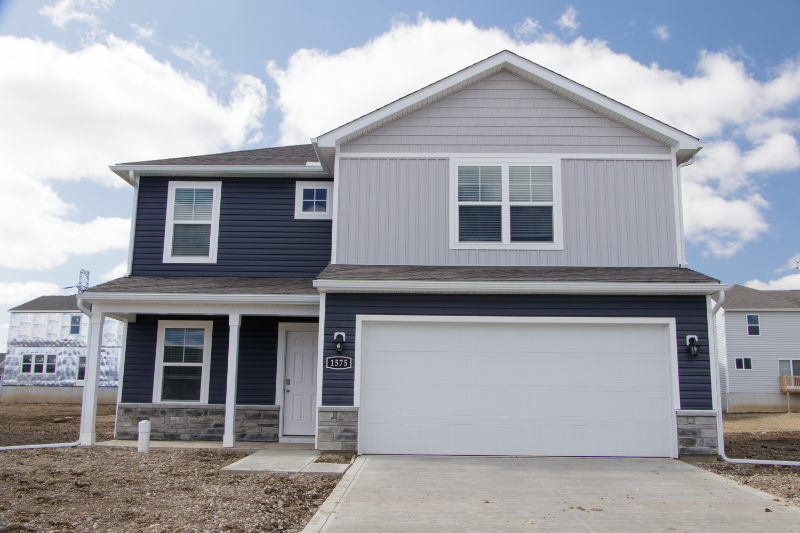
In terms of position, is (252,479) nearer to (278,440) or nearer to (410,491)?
(410,491)

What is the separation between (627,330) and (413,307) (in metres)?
3.19

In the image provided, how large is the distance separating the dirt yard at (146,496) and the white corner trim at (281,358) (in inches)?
80.3

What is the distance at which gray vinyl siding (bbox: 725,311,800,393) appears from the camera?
82.1ft

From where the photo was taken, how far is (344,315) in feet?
28.2

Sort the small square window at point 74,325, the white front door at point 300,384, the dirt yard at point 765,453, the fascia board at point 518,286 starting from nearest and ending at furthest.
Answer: the dirt yard at point 765,453 → the fascia board at point 518,286 → the white front door at point 300,384 → the small square window at point 74,325

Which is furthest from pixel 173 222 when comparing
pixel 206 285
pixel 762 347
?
pixel 762 347

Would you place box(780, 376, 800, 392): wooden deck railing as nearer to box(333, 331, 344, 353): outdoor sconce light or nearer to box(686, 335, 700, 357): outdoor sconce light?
box(686, 335, 700, 357): outdoor sconce light

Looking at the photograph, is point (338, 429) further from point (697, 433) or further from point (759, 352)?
point (759, 352)

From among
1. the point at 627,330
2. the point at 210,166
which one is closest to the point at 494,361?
the point at 627,330

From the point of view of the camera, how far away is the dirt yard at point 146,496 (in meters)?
5.17

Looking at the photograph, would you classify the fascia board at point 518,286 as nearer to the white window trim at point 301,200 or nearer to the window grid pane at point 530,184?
the window grid pane at point 530,184

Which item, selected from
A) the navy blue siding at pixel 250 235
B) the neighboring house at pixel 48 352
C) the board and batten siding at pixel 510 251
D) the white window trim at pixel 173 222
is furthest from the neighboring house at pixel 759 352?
the neighboring house at pixel 48 352

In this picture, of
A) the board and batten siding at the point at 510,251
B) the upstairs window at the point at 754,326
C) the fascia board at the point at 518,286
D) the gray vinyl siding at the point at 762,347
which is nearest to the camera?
the fascia board at the point at 518,286

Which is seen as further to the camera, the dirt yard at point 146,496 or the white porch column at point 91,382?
the white porch column at point 91,382
